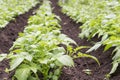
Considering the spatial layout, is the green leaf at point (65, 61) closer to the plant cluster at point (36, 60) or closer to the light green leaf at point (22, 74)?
the plant cluster at point (36, 60)

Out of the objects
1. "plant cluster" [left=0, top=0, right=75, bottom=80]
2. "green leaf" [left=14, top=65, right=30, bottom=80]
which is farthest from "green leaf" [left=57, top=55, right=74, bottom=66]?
"green leaf" [left=14, top=65, right=30, bottom=80]

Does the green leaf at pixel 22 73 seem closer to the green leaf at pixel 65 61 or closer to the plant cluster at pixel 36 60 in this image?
the plant cluster at pixel 36 60

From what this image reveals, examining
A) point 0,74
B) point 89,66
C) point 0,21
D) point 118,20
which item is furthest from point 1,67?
point 0,21

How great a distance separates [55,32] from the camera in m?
4.35

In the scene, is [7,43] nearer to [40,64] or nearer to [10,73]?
[10,73]

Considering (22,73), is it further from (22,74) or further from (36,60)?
(36,60)

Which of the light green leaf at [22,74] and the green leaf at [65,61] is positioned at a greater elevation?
the green leaf at [65,61]

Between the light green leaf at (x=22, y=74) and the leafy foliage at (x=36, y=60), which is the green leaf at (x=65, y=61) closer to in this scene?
the leafy foliage at (x=36, y=60)

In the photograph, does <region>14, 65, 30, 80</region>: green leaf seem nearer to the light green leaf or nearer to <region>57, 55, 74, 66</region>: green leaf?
the light green leaf

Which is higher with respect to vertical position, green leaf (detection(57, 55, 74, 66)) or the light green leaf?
green leaf (detection(57, 55, 74, 66))

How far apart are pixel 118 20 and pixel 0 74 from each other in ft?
7.78

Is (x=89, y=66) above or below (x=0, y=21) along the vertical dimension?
below

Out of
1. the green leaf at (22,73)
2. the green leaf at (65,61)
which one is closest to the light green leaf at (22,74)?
the green leaf at (22,73)

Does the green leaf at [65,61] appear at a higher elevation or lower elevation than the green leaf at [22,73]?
higher
